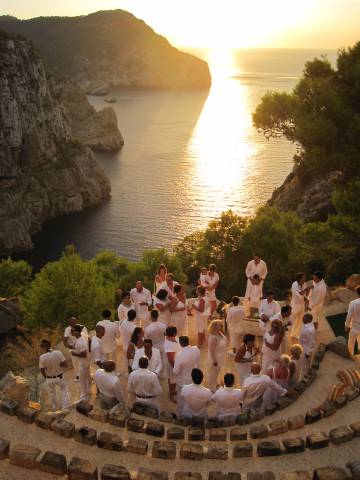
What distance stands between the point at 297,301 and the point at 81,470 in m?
10.9

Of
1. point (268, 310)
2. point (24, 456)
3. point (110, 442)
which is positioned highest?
point (268, 310)

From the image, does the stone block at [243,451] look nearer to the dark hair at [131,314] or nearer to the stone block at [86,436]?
the stone block at [86,436]

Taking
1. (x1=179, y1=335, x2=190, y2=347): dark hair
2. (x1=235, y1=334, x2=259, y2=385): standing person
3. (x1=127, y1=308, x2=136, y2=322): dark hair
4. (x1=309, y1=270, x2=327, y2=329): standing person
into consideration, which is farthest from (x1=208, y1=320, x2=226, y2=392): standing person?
(x1=309, y1=270, x2=327, y2=329): standing person

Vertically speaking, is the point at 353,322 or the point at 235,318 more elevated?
the point at 353,322

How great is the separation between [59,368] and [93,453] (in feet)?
11.7

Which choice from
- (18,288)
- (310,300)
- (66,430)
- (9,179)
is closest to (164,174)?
(9,179)

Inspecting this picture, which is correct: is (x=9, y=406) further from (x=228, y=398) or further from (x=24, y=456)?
(x=228, y=398)

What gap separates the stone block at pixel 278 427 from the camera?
45.9 ft

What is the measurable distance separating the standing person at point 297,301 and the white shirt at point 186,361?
5928 millimetres

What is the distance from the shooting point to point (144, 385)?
14969 mm

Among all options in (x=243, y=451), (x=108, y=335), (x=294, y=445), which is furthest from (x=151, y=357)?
(x=294, y=445)

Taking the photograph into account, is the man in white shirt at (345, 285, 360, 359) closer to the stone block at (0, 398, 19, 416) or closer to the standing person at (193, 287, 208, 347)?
the standing person at (193, 287, 208, 347)

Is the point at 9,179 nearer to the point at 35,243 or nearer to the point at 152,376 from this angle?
the point at 35,243

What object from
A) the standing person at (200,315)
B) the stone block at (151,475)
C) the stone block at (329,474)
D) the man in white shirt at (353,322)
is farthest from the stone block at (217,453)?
the man in white shirt at (353,322)
